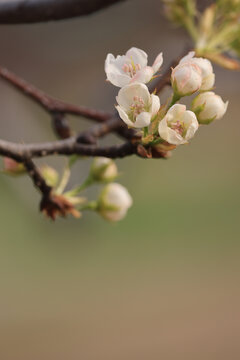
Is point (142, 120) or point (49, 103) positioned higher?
point (49, 103)

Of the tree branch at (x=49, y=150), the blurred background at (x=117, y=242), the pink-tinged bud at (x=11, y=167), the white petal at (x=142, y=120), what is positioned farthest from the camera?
the blurred background at (x=117, y=242)

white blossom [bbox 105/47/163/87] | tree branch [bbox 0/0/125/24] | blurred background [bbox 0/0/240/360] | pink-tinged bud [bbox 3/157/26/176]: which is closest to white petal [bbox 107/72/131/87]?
white blossom [bbox 105/47/163/87]

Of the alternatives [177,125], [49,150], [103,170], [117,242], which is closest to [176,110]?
[177,125]

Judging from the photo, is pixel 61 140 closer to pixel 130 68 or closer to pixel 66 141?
pixel 66 141

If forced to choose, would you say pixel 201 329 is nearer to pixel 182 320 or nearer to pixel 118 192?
pixel 182 320

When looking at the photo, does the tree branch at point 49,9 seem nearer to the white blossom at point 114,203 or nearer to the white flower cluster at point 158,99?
the white flower cluster at point 158,99

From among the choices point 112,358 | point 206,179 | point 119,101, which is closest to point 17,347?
point 112,358

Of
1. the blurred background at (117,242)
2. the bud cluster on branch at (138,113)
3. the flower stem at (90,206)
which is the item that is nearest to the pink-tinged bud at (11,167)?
the bud cluster on branch at (138,113)
